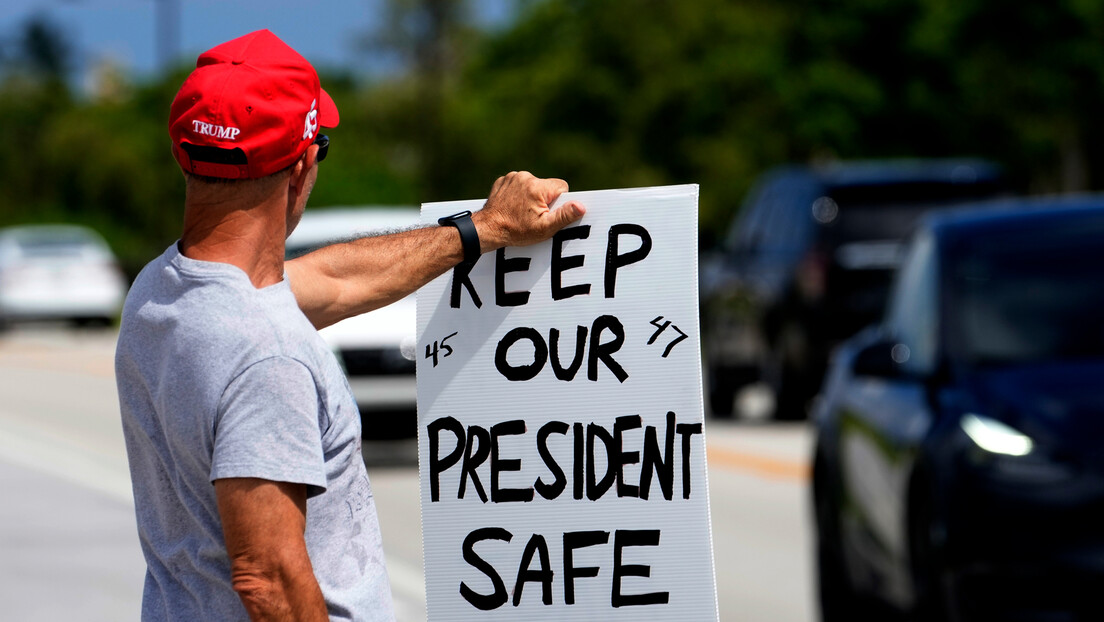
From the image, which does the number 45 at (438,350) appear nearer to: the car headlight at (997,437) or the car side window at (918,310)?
the car headlight at (997,437)

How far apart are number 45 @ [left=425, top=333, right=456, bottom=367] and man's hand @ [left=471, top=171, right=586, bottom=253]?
0.18 meters

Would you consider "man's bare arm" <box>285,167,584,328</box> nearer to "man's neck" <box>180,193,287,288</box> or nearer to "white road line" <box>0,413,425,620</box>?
"man's neck" <box>180,193,287,288</box>

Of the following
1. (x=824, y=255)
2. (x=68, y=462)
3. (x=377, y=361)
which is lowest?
(x=68, y=462)

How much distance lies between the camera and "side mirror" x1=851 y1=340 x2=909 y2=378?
259 inches

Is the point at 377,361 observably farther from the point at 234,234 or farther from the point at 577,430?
the point at 234,234

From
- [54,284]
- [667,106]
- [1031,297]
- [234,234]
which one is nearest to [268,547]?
[234,234]

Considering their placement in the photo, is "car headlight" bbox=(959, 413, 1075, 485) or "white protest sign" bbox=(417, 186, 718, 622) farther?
"car headlight" bbox=(959, 413, 1075, 485)

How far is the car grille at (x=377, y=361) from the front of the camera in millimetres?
12719

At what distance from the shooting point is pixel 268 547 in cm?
227

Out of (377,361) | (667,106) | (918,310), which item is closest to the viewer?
(918,310)

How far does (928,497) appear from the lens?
5848 millimetres

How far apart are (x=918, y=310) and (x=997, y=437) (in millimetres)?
1149

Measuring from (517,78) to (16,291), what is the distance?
35.4 metres

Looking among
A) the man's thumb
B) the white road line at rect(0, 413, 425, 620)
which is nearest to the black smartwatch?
the man's thumb
